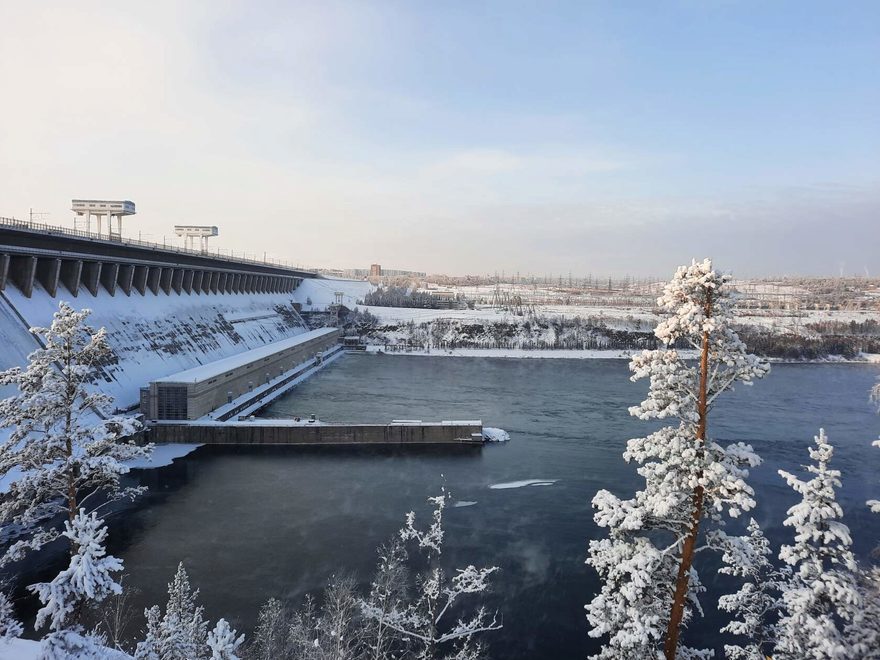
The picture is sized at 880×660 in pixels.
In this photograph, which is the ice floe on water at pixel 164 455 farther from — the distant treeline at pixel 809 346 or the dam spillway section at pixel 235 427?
the distant treeline at pixel 809 346

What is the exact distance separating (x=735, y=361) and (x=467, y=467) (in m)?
15.9

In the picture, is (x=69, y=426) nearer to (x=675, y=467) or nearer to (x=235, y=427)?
(x=675, y=467)

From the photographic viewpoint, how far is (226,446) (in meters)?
22.3

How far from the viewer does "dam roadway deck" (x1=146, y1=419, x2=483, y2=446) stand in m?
22.3

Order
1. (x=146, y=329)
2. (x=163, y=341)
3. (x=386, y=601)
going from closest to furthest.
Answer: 1. (x=386, y=601)
2. (x=146, y=329)
3. (x=163, y=341)

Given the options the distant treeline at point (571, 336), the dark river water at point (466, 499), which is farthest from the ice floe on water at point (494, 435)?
the distant treeline at point (571, 336)

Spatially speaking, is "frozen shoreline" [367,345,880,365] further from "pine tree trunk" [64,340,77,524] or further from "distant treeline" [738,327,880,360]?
Answer: "pine tree trunk" [64,340,77,524]

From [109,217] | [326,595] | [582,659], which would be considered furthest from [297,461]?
[109,217]

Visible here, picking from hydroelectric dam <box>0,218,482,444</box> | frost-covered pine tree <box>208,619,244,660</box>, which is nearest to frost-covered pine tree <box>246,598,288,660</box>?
frost-covered pine tree <box>208,619,244,660</box>

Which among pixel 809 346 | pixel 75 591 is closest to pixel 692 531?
pixel 75 591

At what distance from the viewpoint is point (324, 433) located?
22.8m

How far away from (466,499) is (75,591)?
12616mm

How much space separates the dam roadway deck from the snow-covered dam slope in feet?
11.1

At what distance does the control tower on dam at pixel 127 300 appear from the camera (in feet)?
70.3
